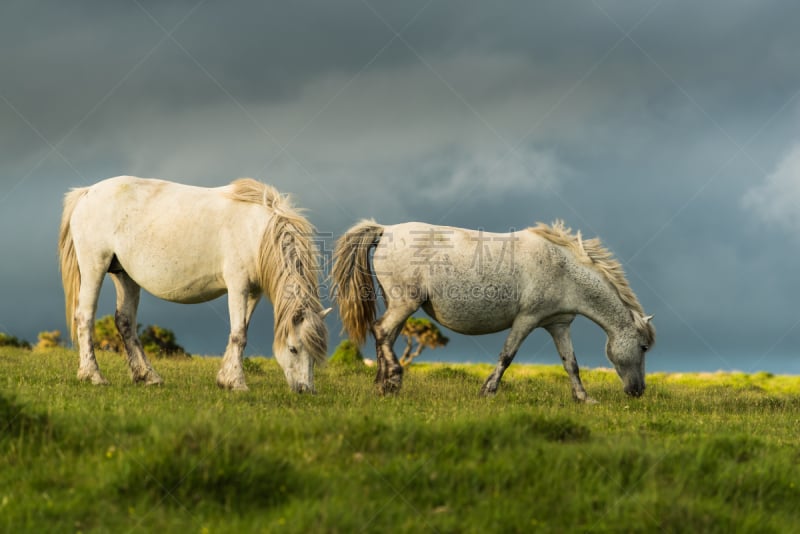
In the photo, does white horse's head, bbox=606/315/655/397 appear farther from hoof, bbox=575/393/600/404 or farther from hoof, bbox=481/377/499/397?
hoof, bbox=481/377/499/397

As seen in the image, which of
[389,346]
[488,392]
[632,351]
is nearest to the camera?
[389,346]

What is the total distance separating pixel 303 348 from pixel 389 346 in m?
2.21

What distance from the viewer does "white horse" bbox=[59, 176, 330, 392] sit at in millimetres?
11938

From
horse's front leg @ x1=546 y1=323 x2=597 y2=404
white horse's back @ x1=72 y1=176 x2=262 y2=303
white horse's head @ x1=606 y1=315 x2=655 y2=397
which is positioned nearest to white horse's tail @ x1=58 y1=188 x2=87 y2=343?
white horse's back @ x1=72 y1=176 x2=262 y2=303

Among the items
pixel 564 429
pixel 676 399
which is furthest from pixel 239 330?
pixel 676 399

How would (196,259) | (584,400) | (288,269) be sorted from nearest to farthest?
(288,269) < (196,259) < (584,400)

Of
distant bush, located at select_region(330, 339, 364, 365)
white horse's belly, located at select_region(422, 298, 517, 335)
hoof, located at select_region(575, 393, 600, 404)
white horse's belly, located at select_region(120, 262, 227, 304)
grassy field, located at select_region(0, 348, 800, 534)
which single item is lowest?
grassy field, located at select_region(0, 348, 800, 534)

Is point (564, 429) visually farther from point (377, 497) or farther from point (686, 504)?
point (377, 497)

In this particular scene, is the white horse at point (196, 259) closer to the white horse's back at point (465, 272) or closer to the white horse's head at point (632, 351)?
the white horse's back at point (465, 272)

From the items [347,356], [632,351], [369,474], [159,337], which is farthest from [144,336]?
[369,474]

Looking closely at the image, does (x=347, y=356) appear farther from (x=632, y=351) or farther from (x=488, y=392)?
(x=632, y=351)

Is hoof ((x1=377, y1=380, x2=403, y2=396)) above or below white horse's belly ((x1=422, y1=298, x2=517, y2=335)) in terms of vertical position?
below

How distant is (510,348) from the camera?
14.1 metres

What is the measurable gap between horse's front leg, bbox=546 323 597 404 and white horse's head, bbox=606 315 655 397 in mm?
889
